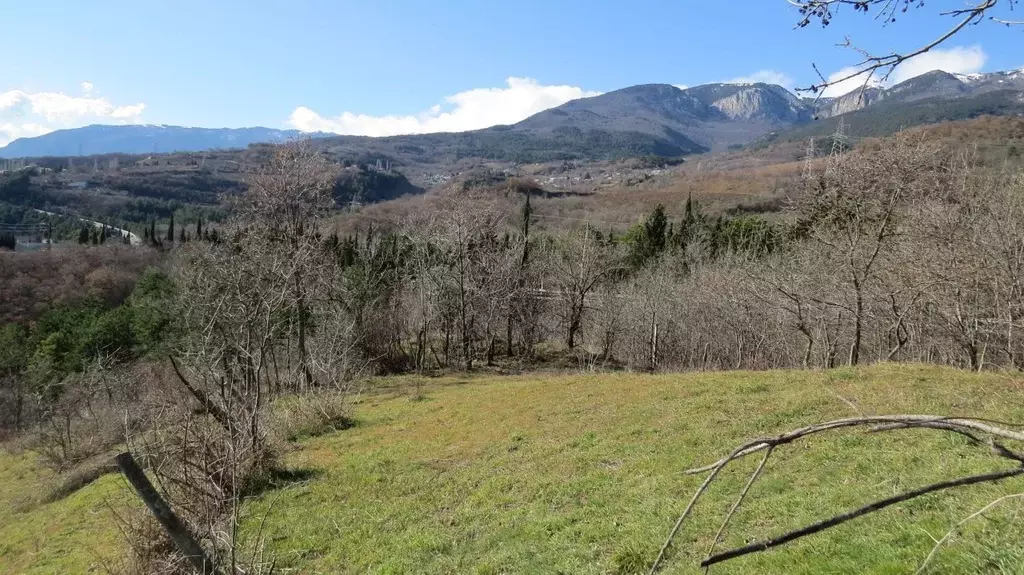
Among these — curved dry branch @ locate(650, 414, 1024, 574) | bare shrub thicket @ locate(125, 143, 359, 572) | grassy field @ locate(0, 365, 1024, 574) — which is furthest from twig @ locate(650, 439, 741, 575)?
bare shrub thicket @ locate(125, 143, 359, 572)

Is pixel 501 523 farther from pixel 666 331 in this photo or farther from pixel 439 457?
pixel 666 331

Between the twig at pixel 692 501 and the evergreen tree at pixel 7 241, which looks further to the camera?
the evergreen tree at pixel 7 241

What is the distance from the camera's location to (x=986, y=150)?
2749 inches

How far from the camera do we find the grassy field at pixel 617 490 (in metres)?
4.79

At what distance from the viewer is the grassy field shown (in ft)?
15.7

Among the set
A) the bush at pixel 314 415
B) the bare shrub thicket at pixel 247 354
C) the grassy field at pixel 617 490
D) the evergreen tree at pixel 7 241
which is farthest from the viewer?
the evergreen tree at pixel 7 241

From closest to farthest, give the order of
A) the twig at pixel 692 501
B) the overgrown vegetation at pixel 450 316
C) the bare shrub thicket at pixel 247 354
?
the twig at pixel 692 501
the bare shrub thicket at pixel 247 354
the overgrown vegetation at pixel 450 316

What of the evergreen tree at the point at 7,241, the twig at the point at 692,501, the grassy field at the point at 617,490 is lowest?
the evergreen tree at the point at 7,241

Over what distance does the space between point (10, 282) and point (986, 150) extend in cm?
11073

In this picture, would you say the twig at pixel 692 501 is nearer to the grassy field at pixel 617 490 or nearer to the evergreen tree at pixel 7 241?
the grassy field at pixel 617 490

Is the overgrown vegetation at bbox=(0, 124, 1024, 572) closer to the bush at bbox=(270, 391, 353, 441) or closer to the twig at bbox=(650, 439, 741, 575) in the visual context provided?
the bush at bbox=(270, 391, 353, 441)

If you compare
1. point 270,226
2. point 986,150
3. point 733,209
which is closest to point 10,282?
point 270,226

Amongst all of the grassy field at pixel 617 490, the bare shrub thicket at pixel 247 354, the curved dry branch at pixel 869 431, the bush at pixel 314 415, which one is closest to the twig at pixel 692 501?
the curved dry branch at pixel 869 431

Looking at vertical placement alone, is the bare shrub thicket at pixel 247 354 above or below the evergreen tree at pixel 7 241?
above
